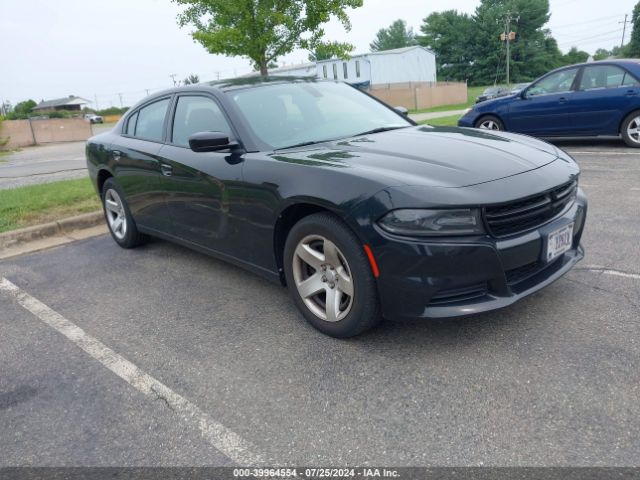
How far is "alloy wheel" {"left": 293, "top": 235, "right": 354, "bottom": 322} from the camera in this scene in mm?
2930

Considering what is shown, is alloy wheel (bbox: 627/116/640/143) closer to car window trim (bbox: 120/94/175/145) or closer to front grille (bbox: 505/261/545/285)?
front grille (bbox: 505/261/545/285)

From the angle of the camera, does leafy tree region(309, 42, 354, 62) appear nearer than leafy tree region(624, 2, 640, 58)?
Yes

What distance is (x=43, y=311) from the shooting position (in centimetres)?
391

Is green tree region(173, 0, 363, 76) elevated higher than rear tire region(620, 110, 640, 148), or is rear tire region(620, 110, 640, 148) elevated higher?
green tree region(173, 0, 363, 76)

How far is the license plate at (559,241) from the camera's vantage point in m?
2.83

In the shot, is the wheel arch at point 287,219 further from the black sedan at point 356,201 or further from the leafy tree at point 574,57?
the leafy tree at point 574,57

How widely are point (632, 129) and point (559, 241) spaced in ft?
23.8

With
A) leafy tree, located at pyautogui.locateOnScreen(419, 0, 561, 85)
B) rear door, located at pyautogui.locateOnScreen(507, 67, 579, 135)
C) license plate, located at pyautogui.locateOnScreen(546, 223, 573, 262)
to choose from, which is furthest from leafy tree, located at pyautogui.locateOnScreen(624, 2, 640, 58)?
license plate, located at pyautogui.locateOnScreen(546, 223, 573, 262)

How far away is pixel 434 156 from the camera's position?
304cm

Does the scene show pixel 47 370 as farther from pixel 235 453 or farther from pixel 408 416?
pixel 408 416

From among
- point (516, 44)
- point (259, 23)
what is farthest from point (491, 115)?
point (516, 44)

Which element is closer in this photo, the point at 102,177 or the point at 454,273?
the point at 454,273

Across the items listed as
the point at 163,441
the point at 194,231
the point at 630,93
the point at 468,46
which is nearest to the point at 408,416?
the point at 163,441

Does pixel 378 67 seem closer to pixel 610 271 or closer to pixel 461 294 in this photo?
pixel 610 271
